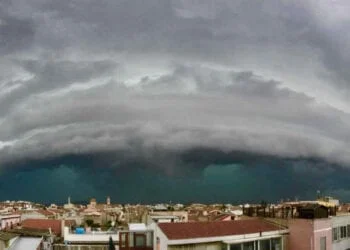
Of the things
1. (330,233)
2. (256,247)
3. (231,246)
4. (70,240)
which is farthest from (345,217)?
(70,240)

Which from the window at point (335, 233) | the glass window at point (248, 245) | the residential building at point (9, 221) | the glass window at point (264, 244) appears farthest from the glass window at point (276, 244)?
the residential building at point (9, 221)

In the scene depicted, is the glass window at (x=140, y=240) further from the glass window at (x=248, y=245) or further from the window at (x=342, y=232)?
the window at (x=342, y=232)

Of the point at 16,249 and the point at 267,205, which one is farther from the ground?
the point at 267,205

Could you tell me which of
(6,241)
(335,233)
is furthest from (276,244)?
(6,241)

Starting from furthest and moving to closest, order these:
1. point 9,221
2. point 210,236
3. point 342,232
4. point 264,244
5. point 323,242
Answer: point 9,221
point 342,232
point 323,242
point 264,244
point 210,236

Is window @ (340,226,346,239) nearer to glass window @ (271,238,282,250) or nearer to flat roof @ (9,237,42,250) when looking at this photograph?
glass window @ (271,238,282,250)

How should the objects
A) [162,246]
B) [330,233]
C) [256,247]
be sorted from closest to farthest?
[162,246]
[256,247]
[330,233]

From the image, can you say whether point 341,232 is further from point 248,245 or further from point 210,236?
point 210,236

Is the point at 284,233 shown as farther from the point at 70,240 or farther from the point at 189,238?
the point at 70,240

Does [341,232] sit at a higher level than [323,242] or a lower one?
higher

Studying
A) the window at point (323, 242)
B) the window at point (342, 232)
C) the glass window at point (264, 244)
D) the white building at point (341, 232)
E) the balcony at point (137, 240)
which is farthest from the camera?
the window at point (342, 232)

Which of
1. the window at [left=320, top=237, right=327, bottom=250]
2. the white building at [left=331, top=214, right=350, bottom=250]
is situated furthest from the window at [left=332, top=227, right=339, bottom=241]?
the window at [left=320, top=237, right=327, bottom=250]
